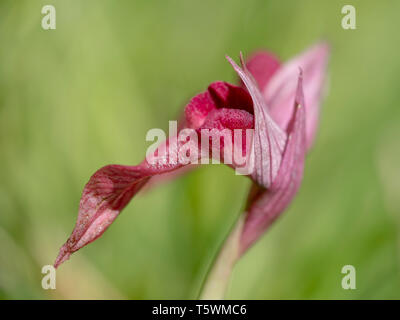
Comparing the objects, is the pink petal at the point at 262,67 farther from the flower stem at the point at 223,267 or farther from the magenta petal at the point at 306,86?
the flower stem at the point at 223,267

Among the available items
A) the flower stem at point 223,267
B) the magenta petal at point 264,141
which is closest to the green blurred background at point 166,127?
the flower stem at point 223,267

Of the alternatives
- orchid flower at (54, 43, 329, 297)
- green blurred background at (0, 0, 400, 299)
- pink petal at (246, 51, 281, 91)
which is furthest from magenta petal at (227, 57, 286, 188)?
green blurred background at (0, 0, 400, 299)

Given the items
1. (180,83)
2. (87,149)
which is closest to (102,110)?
(87,149)

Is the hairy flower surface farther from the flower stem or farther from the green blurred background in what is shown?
the green blurred background

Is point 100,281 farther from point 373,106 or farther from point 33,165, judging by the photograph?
point 373,106

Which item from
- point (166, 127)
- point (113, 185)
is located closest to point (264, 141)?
point (113, 185)

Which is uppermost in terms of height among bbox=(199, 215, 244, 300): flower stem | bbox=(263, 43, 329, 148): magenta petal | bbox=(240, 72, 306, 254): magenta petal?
bbox=(263, 43, 329, 148): magenta petal
